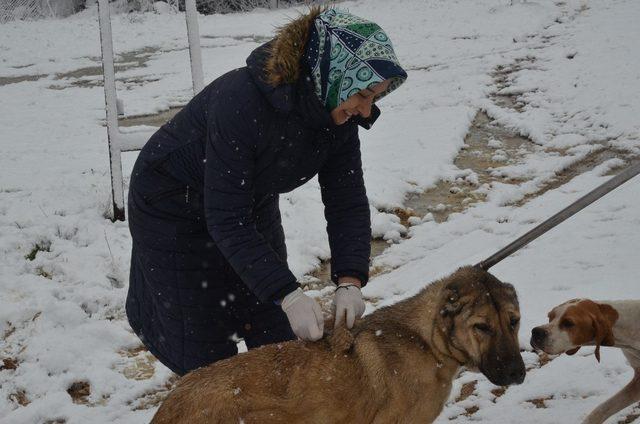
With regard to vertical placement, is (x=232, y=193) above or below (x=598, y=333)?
above

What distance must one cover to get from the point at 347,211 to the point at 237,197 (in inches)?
32.1

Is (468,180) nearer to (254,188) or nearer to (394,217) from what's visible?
(394,217)

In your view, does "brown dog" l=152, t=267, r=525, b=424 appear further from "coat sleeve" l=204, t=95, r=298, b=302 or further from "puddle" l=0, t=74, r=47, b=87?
"puddle" l=0, t=74, r=47, b=87

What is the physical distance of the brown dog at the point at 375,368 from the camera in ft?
8.44

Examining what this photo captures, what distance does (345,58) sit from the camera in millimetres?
2566

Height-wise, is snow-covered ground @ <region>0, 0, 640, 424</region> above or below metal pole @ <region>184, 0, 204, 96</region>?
below

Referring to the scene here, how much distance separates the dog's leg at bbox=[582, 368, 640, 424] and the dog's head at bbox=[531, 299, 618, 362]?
39 centimetres

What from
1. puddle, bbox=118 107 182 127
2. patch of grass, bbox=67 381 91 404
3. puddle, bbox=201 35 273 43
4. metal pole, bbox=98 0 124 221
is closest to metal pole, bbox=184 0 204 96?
metal pole, bbox=98 0 124 221

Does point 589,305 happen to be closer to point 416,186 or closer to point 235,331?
point 235,331

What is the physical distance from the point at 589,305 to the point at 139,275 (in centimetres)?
249

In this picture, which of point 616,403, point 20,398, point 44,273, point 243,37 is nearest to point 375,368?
point 616,403

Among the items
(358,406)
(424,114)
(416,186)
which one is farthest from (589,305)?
(424,114)

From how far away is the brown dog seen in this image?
8.44ft

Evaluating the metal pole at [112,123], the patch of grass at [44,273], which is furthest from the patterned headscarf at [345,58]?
the metal pole at [112,123]
